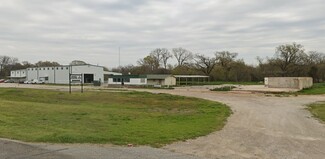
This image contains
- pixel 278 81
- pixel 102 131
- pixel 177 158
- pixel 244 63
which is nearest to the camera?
pixel 177 158

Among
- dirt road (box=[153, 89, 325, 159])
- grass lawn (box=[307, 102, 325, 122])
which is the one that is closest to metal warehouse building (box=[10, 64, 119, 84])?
grass lawn (box=[307, 102, 325, 122])

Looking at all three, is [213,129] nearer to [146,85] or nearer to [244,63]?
[146,85]

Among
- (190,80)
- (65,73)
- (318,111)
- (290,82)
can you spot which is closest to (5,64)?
(65,73)

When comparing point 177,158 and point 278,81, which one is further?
point 278,81

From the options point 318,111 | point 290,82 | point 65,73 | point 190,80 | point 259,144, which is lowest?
point 318,111

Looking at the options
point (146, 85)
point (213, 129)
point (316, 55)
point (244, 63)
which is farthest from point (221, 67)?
point (213, 129)

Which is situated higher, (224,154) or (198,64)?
(198,64)

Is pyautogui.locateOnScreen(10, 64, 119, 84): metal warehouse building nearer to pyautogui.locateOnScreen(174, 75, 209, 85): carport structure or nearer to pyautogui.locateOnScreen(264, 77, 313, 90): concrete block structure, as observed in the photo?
pyautogui.locateOnScreen(174, 75, 209, 85): carport structure

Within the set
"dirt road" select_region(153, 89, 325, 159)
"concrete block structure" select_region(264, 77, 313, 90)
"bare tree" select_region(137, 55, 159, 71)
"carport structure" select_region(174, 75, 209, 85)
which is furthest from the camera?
"bare tree" select_region(137, 55, 159, 71)

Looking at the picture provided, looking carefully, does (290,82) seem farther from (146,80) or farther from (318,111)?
(318,111)

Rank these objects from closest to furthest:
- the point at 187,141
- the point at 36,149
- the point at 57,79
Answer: the point at 36,149, the point at 187,141, the point at 57,79

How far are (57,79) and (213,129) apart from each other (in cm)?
10191

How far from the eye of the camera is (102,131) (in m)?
13.0

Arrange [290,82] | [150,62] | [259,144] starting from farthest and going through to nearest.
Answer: [150,62] → [290,82] → [259,144]
